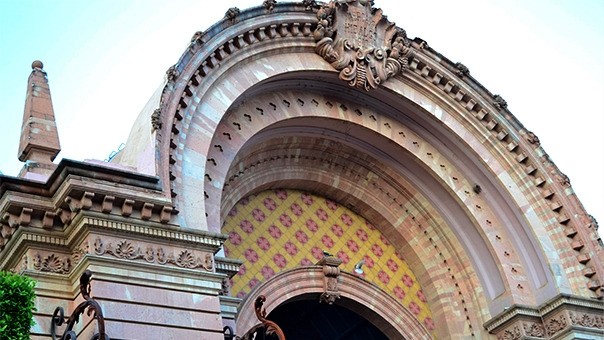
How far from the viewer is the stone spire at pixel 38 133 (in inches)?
665

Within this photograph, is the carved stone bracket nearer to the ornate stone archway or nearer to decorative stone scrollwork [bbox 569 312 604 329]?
the ornate stone archway

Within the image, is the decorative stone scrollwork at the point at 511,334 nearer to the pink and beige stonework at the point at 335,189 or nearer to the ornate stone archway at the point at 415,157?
the pink and beige stonework at the point at 335,189

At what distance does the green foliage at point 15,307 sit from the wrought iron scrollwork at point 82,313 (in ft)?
2.45

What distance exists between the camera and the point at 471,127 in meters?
22.7

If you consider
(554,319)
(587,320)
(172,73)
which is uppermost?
(172,73)

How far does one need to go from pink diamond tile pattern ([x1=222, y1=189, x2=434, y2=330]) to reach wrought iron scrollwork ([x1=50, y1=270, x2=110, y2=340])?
4978mm

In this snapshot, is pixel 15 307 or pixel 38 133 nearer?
pixel 15 307

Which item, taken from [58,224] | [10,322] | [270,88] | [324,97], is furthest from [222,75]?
[10,322]

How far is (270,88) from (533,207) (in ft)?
21.0

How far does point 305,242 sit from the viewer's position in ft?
70.2

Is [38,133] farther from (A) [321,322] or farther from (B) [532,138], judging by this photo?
(B) [532,138]

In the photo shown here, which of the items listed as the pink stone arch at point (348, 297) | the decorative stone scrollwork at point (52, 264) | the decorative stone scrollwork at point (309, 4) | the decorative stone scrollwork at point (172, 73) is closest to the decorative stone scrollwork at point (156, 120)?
the decorative stone scrollwork at point (172, 73)

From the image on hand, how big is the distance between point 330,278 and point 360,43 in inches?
193

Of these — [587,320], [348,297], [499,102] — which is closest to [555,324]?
[587,320]
